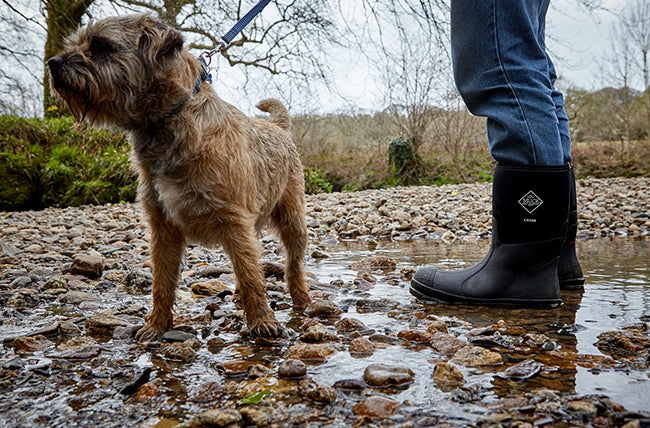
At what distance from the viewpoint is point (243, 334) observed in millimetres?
2648

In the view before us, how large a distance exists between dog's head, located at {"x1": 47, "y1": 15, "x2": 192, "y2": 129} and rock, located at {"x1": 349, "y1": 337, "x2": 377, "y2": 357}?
1661 mm

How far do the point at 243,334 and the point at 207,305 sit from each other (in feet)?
2.43

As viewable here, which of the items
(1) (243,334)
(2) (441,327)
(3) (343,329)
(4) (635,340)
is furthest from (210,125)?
(4) (635,340)

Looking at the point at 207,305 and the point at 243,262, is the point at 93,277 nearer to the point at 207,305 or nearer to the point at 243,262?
the point at 207,305

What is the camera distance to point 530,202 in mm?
2855

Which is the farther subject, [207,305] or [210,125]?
[207,305]

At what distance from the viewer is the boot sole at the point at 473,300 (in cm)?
294

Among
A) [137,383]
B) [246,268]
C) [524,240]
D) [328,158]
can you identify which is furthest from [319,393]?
[328,158]

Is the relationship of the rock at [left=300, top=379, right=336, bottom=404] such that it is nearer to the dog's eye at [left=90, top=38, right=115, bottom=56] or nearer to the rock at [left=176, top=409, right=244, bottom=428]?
the rock at [left=176, top=409, right=244, bottom=428]

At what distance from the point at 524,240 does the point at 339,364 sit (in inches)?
60.0

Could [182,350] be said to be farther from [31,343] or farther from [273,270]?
[273,270]

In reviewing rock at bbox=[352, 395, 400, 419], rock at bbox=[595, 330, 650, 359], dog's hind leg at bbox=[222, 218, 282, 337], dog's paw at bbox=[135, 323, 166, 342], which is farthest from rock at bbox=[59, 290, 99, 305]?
rock at bbox=[595, 330, 650, 359]

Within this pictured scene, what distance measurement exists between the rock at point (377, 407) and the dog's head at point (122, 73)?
1938 mm

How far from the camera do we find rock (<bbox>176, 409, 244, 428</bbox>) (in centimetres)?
150
